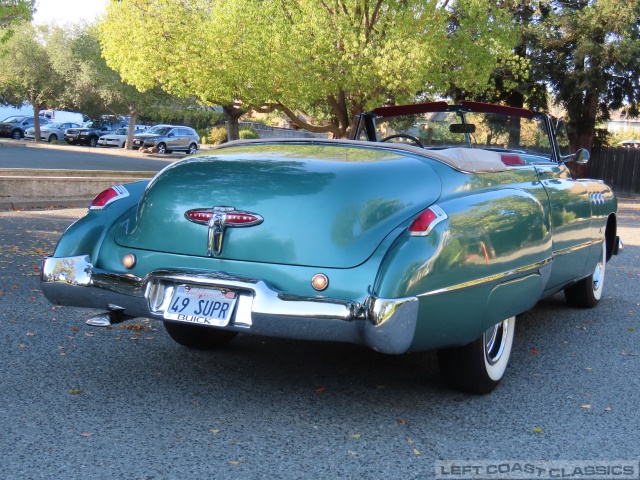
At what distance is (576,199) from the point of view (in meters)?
5.84

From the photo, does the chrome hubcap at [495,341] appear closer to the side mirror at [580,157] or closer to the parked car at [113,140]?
the side mirror at [580,157]

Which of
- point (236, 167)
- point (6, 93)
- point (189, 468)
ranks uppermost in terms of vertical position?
point (236, 167)

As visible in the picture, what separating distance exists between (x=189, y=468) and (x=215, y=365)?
64.2 inches

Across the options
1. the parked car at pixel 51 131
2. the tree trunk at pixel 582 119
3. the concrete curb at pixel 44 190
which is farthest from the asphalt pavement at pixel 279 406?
the parked car at pixel 51 131

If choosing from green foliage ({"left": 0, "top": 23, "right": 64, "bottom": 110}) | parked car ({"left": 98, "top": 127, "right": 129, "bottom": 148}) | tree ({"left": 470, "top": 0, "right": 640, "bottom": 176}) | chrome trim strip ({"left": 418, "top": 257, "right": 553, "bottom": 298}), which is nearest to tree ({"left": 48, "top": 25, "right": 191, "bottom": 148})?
green foliage ({"left": 0, "top": 23, "right": 64, "bottom": 110})

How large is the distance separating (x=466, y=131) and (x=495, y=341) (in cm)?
225

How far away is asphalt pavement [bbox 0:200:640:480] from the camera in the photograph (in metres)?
3.46

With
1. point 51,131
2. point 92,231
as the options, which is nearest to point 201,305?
point 92,231

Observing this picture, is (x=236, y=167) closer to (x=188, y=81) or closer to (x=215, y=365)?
(x=215, y=365)

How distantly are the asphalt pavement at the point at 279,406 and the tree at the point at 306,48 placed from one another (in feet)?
38.1

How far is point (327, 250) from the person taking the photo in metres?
3.88

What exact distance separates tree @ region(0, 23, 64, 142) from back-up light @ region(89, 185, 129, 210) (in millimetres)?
42974

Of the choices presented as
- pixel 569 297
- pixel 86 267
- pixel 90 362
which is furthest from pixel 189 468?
pixel 569 297

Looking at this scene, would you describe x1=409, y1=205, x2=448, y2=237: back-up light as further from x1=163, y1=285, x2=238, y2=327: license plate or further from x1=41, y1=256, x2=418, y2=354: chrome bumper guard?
x1=163, y1=285, x2=238, y2=327: license plate
